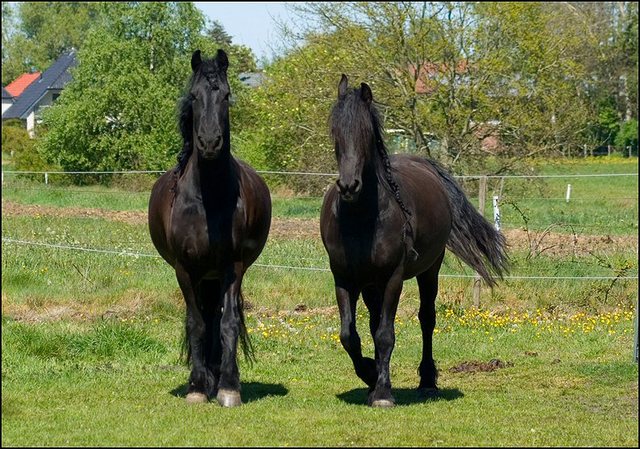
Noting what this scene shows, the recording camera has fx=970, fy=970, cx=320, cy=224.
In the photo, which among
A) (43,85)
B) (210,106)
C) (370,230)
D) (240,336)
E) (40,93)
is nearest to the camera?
(210,106)

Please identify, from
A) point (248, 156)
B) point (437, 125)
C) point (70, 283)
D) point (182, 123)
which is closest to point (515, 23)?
point (437, 125)

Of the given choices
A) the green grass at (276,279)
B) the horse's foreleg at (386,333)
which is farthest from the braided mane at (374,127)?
the green grass at (276,279)

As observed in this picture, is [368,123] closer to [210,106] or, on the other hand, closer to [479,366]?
[210,106]

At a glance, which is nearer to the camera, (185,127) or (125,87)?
(185,127)

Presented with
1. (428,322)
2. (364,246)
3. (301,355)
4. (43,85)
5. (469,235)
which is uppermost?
(43,85)

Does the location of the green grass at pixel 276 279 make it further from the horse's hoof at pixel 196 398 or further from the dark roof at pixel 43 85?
the dark roof at pixel 43 85

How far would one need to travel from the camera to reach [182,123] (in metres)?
7.96

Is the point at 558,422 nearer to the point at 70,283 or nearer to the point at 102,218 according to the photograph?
the point at 70,283

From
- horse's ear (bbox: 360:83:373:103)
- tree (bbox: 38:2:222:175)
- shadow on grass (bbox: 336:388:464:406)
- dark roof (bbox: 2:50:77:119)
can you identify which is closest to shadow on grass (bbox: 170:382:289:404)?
shadow on grass (bbox: 336:388:464:406)

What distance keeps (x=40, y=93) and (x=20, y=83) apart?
16.8 m

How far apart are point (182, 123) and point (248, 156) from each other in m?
21.8

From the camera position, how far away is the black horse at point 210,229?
7.60 metres

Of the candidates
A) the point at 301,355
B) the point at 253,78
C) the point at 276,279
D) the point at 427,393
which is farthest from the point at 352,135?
the point at 253,78

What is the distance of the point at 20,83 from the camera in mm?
90812
